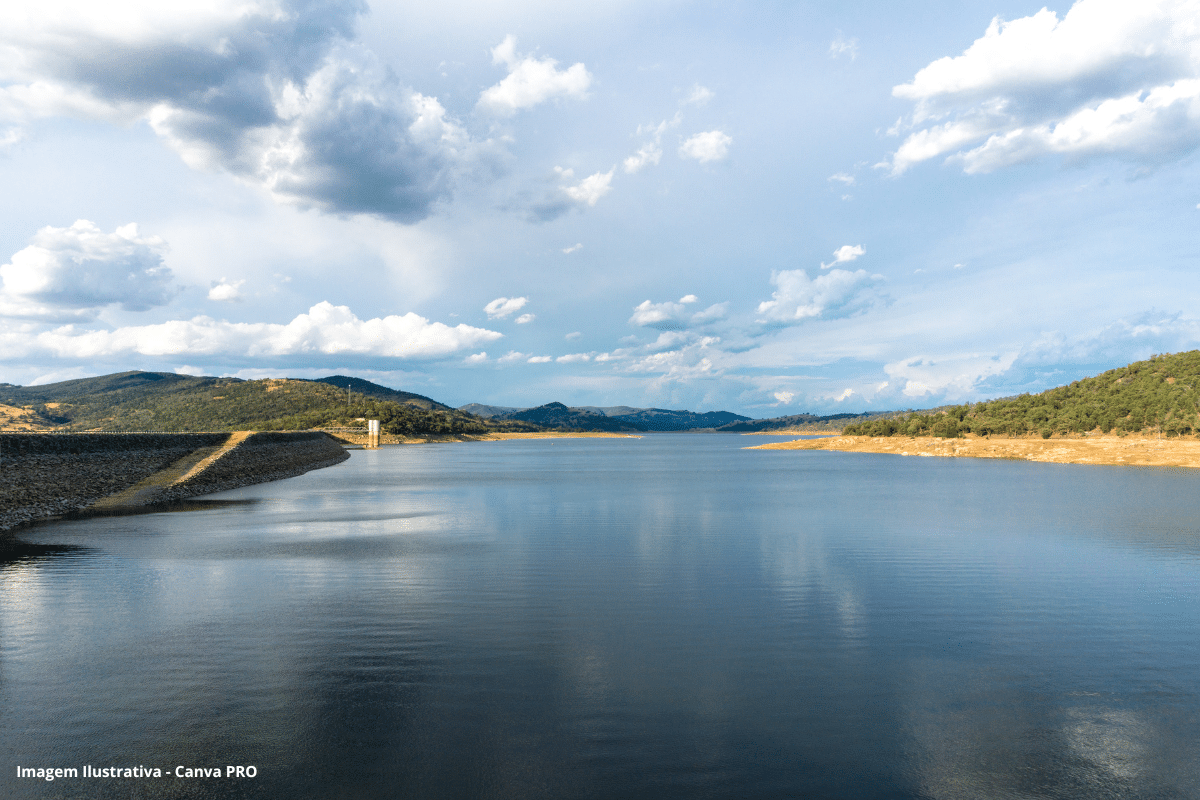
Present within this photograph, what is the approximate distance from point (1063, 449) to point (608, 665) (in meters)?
120

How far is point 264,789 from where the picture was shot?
29.8 ft

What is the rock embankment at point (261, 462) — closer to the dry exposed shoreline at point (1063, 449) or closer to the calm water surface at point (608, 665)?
the calm water surface at point (608, 665)

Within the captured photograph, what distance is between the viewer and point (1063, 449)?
106m

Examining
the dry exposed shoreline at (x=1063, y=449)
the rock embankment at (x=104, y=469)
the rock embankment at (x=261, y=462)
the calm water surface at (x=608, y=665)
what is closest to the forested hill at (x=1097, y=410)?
the dry exposed shoreline at (x=1063, y=449)

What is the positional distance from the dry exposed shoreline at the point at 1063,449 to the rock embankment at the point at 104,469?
121 m

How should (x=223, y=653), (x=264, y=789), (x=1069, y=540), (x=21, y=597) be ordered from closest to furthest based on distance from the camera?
(x=264, y=789) → (x=223, y=653) → (x=21, y=597) → (x=1069, y=540)

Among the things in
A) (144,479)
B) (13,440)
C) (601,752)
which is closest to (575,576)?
(601,752)

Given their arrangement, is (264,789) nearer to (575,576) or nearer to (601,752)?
(601,752)

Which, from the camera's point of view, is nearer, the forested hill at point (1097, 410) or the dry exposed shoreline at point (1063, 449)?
the dry exposed shoreline at point (1063, 449)

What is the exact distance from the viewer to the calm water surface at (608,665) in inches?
379

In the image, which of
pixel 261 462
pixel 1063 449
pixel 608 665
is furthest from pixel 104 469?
pixel 1063 449

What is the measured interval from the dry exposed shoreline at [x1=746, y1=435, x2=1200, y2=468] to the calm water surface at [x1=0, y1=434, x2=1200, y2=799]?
81.6 metres

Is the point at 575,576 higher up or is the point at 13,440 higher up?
the point at 13,440

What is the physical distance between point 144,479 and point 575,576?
4958 centimetres
